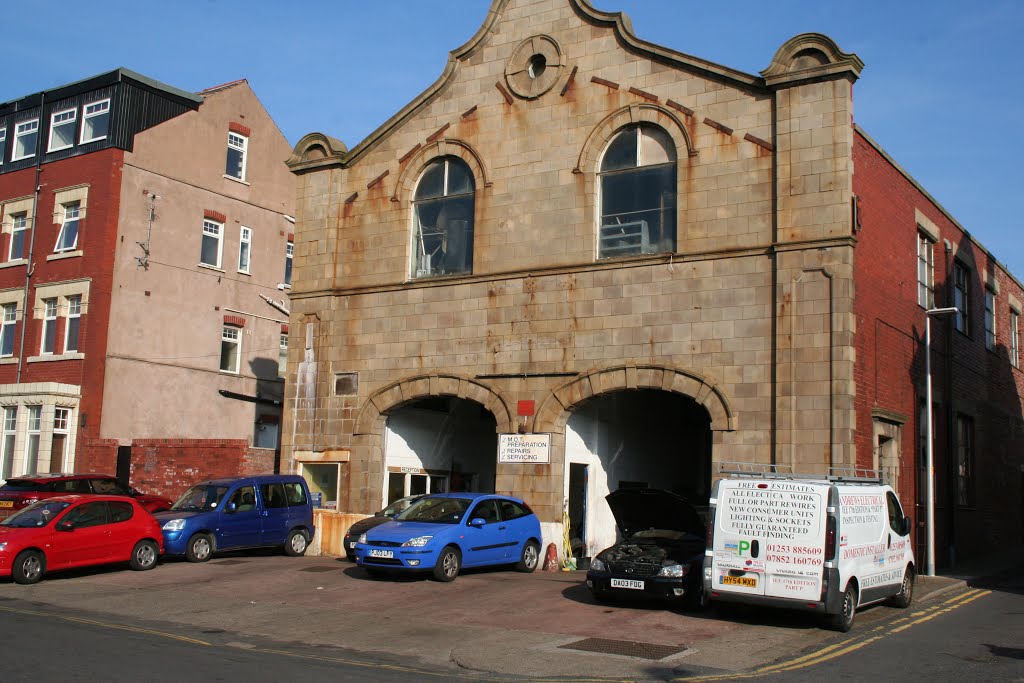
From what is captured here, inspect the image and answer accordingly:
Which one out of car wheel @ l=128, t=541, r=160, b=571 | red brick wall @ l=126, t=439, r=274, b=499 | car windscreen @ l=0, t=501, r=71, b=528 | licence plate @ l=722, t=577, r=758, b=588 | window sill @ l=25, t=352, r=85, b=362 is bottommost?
car wheel @ l=128, t=541, r=160, b=571

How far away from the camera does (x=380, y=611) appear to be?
14750 millimetres

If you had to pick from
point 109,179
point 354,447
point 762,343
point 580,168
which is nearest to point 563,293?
point 580,168

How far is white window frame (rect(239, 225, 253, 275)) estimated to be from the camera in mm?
36094

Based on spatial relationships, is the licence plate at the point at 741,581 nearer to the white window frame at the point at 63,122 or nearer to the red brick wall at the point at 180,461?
the red brick wall at the point at 180,461

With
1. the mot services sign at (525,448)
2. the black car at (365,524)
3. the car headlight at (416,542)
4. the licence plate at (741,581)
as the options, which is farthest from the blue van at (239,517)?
the licence plate at (741,581)

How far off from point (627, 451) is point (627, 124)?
Answer: 25.2 ft

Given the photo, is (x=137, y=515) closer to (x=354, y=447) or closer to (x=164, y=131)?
(x=354, y=447)

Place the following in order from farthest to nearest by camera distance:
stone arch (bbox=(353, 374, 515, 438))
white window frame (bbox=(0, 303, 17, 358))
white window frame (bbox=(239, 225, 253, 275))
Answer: white window frame (bbox=(239, 225, 253, 275)) < white window frame (bbox=(0, 303, 17, 358)) < stone arch (bbox=(353, 374, 515, 438))

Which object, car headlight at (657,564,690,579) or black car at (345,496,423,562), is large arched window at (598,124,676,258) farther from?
car headlight at (657,564,690,579)

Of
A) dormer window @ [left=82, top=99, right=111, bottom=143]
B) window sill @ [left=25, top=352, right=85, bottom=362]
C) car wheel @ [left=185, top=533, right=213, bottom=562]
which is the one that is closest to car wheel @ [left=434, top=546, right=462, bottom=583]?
car wheel @ [left=185, top=533, right=213, bottom=562]

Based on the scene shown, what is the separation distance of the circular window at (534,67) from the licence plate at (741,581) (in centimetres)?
1290

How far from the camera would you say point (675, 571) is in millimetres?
14328

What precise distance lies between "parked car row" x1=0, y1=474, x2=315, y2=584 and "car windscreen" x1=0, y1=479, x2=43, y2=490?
0.10 meters

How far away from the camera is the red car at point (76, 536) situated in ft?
54.4
